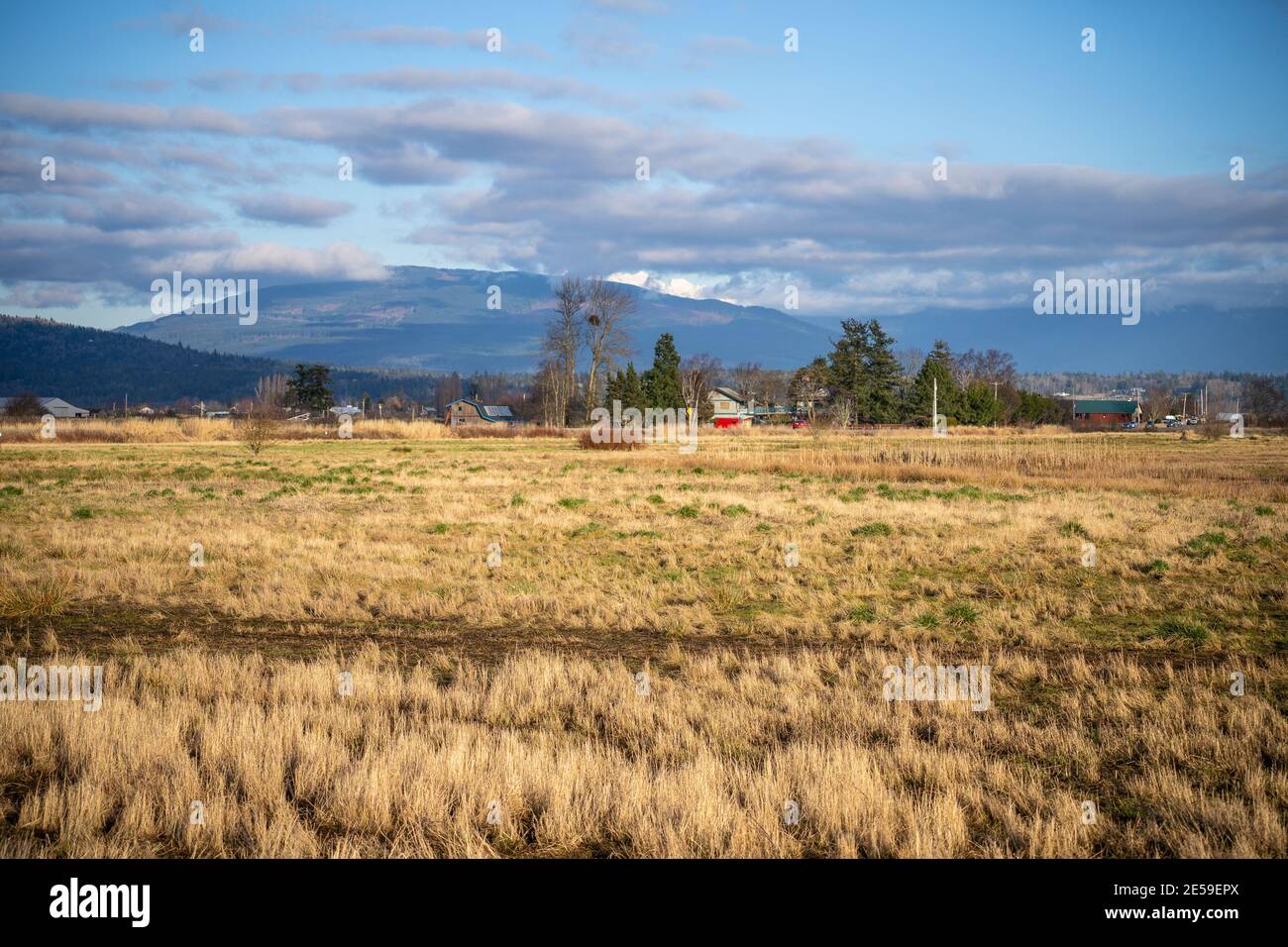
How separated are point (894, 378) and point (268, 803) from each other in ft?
343

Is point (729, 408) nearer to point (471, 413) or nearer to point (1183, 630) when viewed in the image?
point (471, 413)

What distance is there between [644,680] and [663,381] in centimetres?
8523

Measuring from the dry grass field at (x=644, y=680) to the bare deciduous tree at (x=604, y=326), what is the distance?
→ 73009 mm

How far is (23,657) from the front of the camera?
35.3 ft

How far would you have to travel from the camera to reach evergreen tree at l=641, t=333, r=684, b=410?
93312 mm

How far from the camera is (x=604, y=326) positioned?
9806 cm

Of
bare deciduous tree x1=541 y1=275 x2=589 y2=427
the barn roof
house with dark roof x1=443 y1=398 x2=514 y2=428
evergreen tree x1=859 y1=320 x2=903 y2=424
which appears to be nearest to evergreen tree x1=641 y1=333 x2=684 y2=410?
bare deciduous tree x1=541 y1=275 x2=589 y2=427

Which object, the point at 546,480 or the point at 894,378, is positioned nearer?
the point at 546,480

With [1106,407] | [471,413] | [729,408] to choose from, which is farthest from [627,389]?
[1106,407]

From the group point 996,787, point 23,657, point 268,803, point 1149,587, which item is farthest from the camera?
point 1149,587

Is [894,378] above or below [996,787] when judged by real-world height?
above

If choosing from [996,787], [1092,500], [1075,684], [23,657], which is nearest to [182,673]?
[23,657]

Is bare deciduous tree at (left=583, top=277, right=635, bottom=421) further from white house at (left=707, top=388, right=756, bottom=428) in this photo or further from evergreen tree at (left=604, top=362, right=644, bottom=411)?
white house at (left=707, top=388, right=756, bottom=428)
